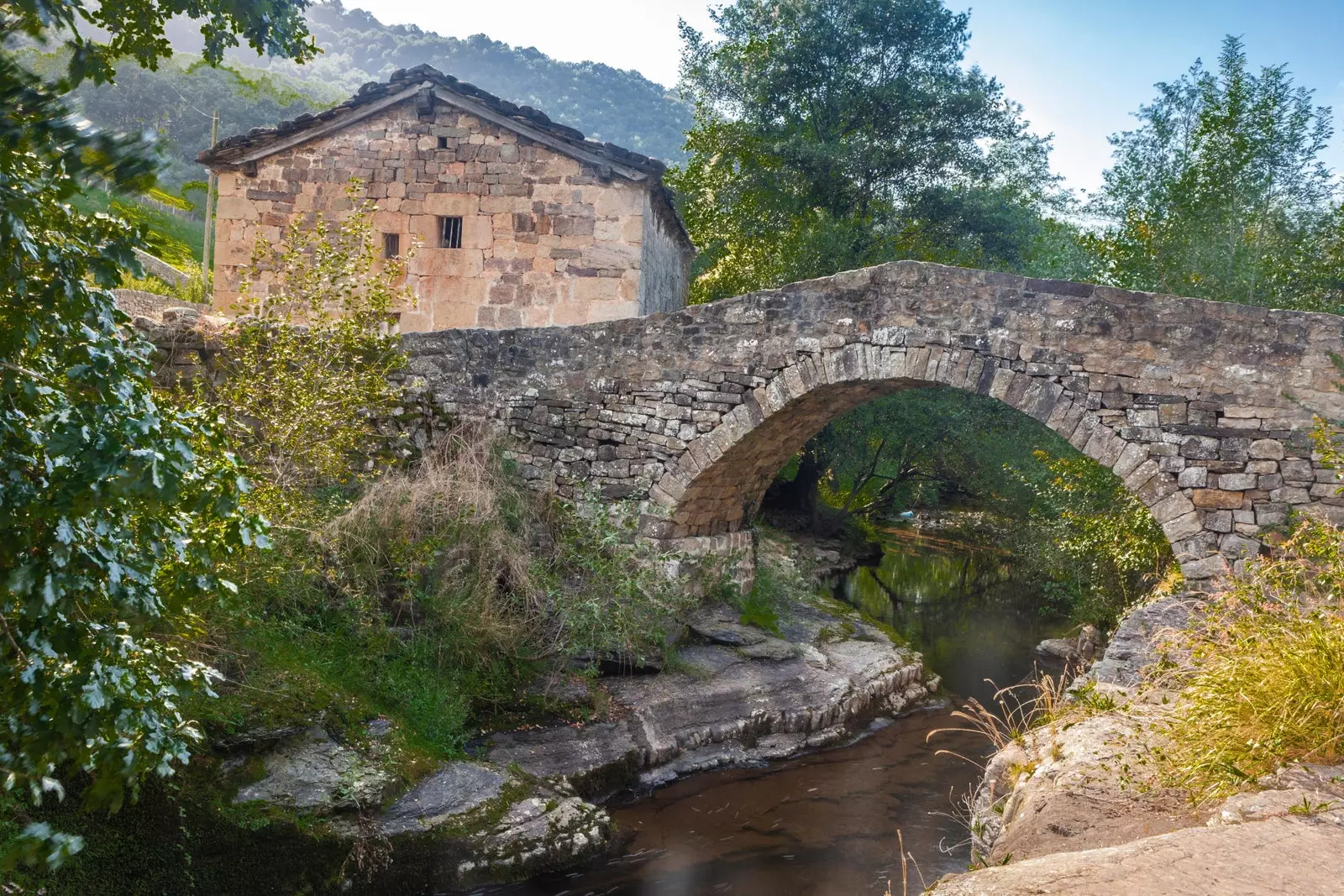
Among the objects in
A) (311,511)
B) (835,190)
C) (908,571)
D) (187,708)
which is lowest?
(908,571)

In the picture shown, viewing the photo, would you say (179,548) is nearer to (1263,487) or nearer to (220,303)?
(1263,487)

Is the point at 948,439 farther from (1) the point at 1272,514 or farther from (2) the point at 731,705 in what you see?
(2) the point at 731,705

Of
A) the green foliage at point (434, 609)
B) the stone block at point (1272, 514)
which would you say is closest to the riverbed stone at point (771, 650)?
the green foliage at point (434, 609)

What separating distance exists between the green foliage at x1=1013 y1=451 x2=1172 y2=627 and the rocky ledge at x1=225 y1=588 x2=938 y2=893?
8.73 feet

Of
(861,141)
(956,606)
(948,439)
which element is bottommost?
(956,606)

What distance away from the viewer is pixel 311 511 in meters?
7.53

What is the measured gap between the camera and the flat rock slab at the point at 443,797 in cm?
574

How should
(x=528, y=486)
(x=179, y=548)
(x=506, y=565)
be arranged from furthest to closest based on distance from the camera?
(x=528, y=486) < (x=506, y=565) < (x=179, y=548)

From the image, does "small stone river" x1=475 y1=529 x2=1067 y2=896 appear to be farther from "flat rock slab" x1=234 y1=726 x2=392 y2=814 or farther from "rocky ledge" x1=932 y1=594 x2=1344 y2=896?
"rocky ledge" x1=932 y1=594 x2=1344 y2=896

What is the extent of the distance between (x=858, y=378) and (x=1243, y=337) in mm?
2924

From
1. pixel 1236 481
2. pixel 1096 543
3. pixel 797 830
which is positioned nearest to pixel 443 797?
pixel 797 830

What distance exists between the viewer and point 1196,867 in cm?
288

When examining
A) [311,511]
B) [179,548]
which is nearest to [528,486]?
[311,511]

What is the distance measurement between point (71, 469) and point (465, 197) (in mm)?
10416
